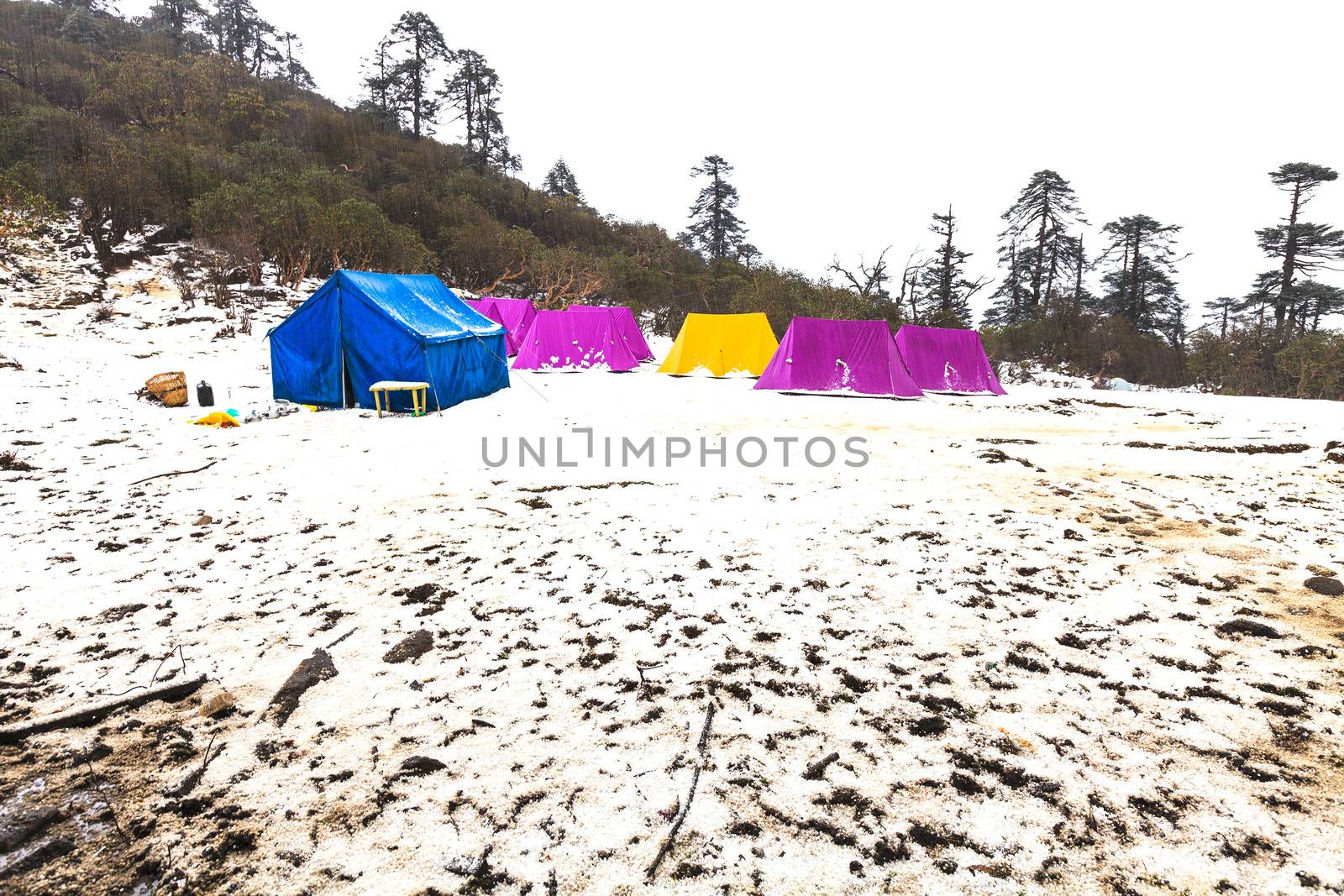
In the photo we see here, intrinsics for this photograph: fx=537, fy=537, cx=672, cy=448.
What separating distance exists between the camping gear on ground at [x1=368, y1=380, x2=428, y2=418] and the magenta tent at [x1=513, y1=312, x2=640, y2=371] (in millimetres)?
6877

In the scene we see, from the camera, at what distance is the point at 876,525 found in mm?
3604

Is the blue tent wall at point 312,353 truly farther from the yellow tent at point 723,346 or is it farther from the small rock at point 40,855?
the yellow tent at point 723,346

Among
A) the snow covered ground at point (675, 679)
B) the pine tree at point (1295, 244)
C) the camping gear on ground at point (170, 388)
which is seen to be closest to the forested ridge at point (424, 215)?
the pine tree at point (1295, 244)

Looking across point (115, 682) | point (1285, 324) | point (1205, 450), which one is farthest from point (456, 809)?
point (1285, 324)

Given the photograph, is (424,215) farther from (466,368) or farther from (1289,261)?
(1289,261)

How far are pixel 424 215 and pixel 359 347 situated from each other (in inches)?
765

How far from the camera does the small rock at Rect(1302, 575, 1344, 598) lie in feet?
8.68

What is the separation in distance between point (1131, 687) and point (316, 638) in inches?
131

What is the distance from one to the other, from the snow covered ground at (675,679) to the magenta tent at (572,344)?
10.4 m

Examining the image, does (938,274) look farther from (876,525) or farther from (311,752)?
(311,752)

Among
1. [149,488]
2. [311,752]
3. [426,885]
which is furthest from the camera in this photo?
[149,488]

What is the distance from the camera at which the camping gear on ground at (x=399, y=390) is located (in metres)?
7.32

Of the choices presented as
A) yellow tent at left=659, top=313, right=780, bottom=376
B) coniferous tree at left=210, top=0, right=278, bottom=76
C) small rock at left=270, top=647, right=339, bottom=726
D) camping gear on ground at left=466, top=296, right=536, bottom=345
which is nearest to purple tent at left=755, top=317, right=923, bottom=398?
yellow tent at left=659, top=313, right=780, bottom=376

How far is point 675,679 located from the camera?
2121mm
